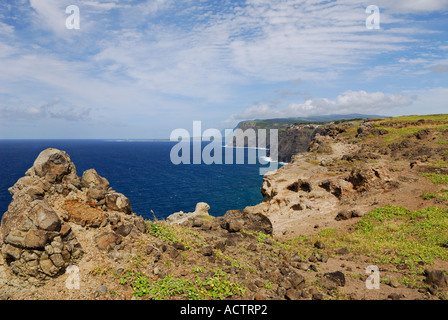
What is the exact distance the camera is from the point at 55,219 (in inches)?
358

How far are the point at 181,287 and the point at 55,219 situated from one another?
534 cm

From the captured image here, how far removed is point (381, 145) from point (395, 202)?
21.4m

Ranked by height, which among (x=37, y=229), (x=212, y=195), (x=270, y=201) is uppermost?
(x=37, y=229)

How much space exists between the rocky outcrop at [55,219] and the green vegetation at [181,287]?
7.05 ft

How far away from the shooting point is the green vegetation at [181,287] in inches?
334

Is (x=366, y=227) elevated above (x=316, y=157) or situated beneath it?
situated beneath

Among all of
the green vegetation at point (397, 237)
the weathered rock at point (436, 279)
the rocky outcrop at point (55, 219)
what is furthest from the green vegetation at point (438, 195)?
the rocky outcrop at point (55, 219)

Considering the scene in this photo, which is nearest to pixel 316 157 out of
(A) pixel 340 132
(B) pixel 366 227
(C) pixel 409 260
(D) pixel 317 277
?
(A) pixel 340 132

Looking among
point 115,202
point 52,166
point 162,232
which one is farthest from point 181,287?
point 52,166

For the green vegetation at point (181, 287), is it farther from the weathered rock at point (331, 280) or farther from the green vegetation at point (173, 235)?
the weathered rock at point (331, 280)

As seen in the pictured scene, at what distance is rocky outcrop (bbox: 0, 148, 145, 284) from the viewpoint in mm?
8352

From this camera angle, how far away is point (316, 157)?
40.4 metres
